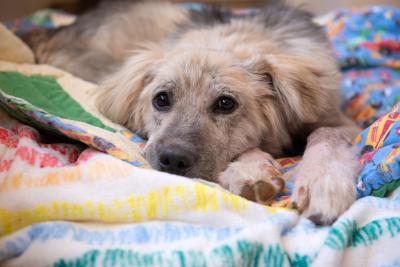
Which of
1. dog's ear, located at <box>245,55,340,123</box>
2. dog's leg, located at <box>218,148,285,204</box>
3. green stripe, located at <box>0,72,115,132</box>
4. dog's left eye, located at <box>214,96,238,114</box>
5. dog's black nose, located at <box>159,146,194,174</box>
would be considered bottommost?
green stripe, located at <box>0,72,115,132</box>

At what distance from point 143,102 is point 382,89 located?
132 centimetres

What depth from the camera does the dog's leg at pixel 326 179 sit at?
1232mm

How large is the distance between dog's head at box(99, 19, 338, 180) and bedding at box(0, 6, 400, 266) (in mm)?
196

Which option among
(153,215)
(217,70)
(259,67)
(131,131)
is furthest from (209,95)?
(153,215)

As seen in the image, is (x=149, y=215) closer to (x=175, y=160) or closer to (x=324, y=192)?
(x=175, y=160)

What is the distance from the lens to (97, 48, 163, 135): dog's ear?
1.95m

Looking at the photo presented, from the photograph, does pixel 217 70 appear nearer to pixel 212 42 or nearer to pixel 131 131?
pixel 212 42

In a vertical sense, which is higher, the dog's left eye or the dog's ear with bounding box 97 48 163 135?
the dog's left eye

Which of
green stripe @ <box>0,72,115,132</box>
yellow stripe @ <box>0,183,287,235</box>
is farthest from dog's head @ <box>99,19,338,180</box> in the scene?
yellow stripe @ <box>0,183,287,235</box>

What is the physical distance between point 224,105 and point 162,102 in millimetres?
258

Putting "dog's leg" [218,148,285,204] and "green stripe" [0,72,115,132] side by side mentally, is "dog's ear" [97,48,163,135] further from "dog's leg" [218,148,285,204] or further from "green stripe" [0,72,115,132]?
"dog's leg" [218,148,285,204]

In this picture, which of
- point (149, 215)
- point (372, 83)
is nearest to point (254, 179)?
point (149, 215)

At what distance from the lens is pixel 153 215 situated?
3.84 feet

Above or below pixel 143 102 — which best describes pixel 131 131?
below
